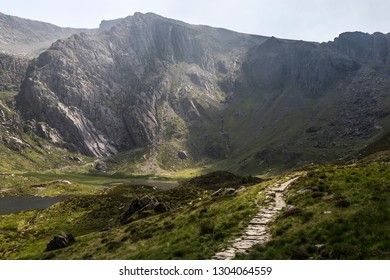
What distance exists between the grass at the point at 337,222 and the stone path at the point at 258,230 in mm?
968

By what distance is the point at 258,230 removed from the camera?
29.9 meters

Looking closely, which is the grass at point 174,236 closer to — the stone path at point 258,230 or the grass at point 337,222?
the stone path at point 258,230

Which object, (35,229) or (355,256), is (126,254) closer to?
(355,256)

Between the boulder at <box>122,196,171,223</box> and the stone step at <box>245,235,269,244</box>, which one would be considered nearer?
the stone step at <box>245,235,269,244</box>

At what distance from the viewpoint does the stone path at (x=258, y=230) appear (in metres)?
25.9

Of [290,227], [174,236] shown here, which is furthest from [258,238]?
[174,236]

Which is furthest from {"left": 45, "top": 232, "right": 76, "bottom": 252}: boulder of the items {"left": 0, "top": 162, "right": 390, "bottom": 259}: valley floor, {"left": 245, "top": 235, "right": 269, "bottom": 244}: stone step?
{"left": 245, "top": 235, "right": 269, "bottom": 244}: stone step

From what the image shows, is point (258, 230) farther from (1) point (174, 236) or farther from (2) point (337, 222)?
(1) point (174, 236)

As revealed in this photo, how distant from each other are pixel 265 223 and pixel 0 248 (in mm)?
61729

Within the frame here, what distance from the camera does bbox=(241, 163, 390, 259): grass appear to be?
2231 cm

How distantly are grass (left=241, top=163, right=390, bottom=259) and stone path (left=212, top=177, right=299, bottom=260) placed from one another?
38.1 inches

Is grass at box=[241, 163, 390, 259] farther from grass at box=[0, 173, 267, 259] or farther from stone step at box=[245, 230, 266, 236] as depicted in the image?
grass at box=[0, 173, 267, 259]

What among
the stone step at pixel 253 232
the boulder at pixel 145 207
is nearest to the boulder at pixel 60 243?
the boulder at pixel 145 207

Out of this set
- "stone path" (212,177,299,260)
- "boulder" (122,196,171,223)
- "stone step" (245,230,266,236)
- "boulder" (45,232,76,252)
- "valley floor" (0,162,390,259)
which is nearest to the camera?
"valley floor" (0,162,390,259)
